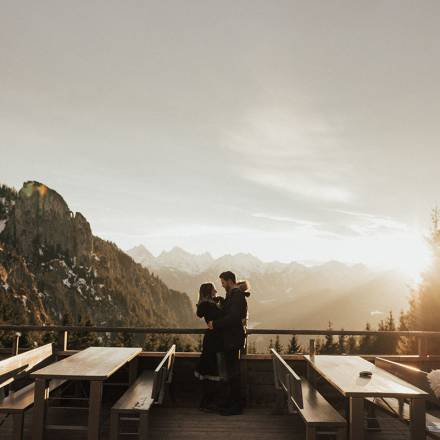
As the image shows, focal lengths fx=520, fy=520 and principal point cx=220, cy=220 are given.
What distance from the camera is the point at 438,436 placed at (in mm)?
5184

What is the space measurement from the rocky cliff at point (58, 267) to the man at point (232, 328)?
435 feet

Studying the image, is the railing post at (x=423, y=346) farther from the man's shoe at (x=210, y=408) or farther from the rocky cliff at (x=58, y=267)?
the rocky cliff at (x=58, y=267)

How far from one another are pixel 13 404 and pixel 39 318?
131 metres

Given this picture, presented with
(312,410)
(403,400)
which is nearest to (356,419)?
(312,410)

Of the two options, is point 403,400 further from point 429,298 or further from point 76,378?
point 429,298

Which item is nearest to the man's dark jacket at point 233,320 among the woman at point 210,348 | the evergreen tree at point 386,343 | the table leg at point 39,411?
the woman at point 210,348

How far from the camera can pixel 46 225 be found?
179m

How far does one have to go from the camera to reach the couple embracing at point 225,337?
7.26 m

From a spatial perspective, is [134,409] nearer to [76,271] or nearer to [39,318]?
[39,318]

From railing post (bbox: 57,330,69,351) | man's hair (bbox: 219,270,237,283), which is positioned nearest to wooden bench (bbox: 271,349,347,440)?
man's hair (bbox: 219,270,237,283)

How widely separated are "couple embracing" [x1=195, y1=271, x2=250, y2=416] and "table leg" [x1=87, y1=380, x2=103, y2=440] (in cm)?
188

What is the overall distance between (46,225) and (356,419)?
184 meters

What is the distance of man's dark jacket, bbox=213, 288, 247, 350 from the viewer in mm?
7262

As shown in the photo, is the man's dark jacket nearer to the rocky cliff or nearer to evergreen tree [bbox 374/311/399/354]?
evergreen tree [bbox 374/311/399/354]
